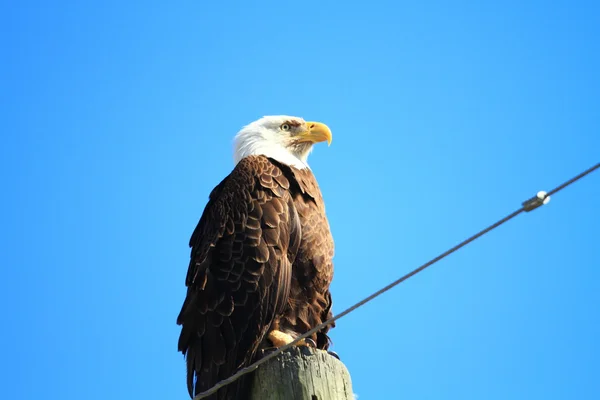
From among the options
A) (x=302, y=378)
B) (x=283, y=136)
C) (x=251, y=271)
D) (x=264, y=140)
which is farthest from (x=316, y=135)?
(x=302, y=378)

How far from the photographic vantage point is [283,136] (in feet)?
21.4

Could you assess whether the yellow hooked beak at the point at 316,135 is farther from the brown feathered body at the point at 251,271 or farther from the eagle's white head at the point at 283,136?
the brown feathered body at the point at 251,271

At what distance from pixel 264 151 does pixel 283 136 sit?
0.44 metres

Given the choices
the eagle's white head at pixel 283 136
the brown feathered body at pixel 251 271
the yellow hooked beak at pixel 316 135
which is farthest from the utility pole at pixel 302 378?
the yellow hooked beak at pixel 316 135

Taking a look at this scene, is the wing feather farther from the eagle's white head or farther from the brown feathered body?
the eagle's white head

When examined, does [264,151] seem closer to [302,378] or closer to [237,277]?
[237,277]

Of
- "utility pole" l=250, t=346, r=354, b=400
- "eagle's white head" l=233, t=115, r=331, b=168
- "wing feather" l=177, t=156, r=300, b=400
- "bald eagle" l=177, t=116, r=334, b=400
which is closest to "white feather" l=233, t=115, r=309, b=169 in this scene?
"eagle's white head" l=233, t=115, r=331, b=168

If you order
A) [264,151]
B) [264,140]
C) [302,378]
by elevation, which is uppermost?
[264,140]

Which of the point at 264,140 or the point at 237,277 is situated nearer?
the point at 237,277

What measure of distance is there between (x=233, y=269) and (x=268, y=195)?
56 cm

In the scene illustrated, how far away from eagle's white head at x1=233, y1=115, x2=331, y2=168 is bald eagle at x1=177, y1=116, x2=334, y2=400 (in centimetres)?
82

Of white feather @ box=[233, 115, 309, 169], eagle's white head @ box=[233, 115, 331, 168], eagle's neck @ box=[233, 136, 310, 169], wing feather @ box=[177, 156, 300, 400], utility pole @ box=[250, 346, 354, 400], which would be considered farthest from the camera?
eagle's white head @ box=[233, 115, 331, 168]

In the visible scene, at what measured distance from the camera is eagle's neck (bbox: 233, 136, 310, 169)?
5.98 meters

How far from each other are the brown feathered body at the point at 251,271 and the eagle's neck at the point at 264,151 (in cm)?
48
